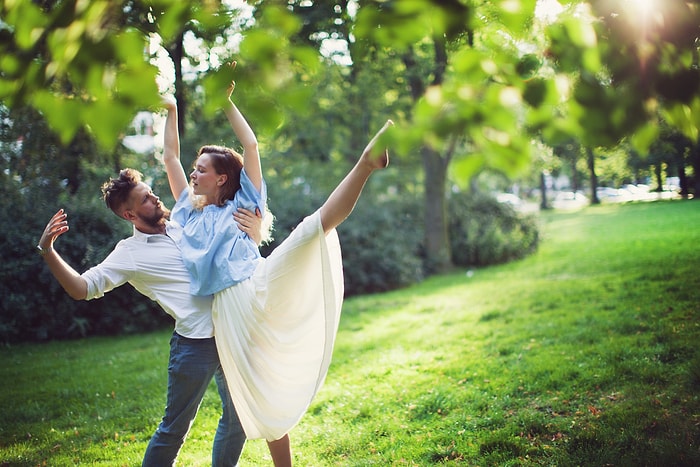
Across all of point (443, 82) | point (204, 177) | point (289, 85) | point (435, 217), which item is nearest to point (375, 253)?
point (435, 217)

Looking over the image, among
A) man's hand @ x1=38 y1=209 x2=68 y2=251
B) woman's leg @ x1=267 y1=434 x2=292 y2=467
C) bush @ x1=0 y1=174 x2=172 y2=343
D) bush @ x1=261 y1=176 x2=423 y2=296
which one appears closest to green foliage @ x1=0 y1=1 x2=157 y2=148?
man's hand @ x1=38 y1=209 x2=68 y2=251

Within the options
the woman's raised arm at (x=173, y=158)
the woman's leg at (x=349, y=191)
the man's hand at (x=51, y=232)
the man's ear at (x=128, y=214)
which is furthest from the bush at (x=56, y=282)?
the woman's leg at (x=349, y=191)

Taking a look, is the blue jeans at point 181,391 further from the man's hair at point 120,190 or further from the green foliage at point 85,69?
the green foliage at point 85,69

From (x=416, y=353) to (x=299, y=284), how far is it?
13.7 feet

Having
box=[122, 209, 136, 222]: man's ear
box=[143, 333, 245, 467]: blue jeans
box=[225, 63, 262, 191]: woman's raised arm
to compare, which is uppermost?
box=[225, 63, 262, 191]: woman's raised arm

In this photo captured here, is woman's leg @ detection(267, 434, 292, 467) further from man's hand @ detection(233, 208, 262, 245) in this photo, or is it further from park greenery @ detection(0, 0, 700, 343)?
park greenery @ detection(0, 0, 700, 343)

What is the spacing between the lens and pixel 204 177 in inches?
127

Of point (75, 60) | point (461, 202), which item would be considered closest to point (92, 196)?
point (75, 60)

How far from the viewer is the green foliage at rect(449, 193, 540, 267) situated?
16.0 metres

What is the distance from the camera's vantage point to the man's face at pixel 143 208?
3148 millimetres

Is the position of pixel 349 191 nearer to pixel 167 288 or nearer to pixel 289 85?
pixel 289 85

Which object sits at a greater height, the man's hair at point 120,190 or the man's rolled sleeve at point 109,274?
the man's hair at point 120,190

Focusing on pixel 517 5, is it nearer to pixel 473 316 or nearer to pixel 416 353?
pixel 416 353

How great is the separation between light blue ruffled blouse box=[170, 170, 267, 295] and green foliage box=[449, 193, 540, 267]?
13.4 metres
